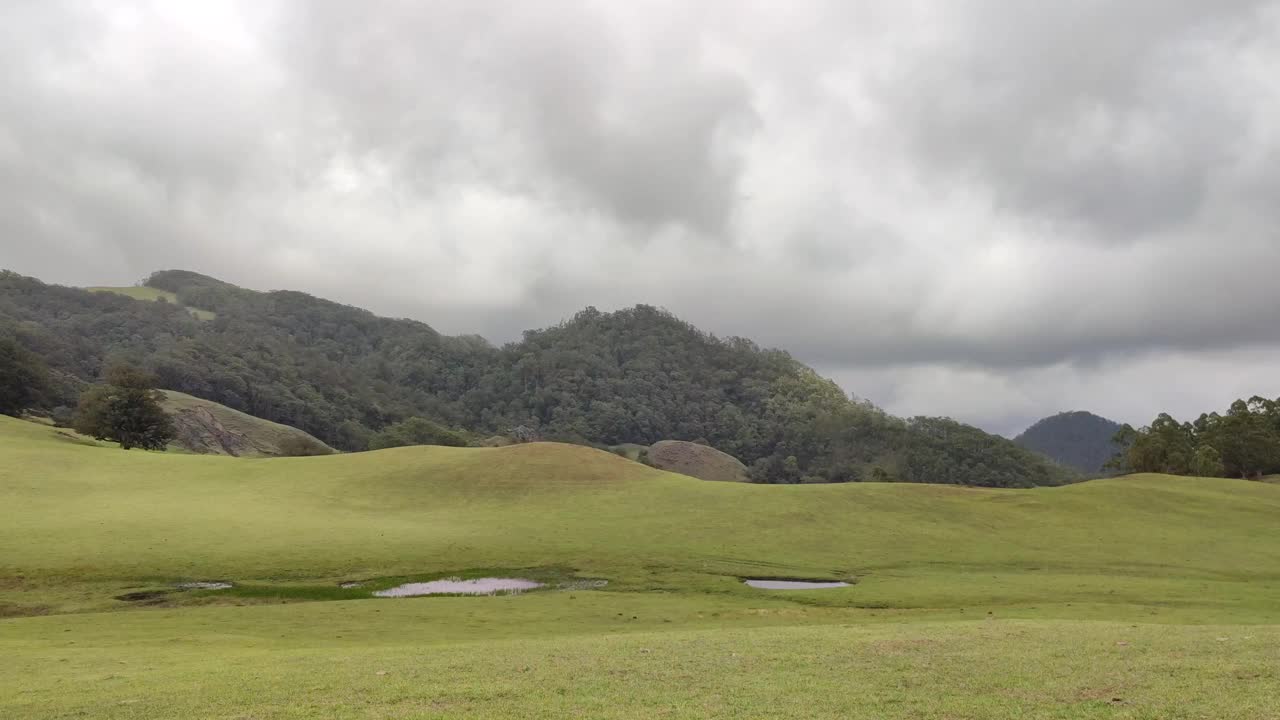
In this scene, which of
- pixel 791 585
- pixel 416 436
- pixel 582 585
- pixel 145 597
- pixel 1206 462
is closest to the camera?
pixel 145 597

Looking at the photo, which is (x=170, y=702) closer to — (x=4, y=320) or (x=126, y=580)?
(x=126, y=580)

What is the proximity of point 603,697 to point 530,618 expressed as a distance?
13.7 m

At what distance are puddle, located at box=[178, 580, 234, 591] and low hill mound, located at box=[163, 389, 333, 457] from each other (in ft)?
266

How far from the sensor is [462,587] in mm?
35312

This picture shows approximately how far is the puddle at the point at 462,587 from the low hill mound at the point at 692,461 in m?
104

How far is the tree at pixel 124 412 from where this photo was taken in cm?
7925

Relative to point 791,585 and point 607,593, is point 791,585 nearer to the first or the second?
point 791,585

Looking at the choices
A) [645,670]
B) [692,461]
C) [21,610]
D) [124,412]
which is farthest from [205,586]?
[692,461]

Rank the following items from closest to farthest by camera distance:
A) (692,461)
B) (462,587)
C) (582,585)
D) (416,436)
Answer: (462,587) < (582,585) < (692,461) < (416,436)

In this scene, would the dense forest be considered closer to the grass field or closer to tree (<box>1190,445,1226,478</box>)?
tree (<box>1190,445,1226,478</box>)

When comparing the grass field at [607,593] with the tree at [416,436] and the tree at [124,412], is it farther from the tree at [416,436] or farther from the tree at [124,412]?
the tree at [416,436]

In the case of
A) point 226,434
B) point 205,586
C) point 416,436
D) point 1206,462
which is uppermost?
point 416,436

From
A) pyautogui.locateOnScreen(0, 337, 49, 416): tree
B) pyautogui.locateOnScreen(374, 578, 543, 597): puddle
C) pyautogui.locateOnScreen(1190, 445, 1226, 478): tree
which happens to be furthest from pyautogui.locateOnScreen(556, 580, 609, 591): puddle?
pyautogui.locateOnScreen(0, 337, 49, 416): tree

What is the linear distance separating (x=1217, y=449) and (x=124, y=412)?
361 feet
